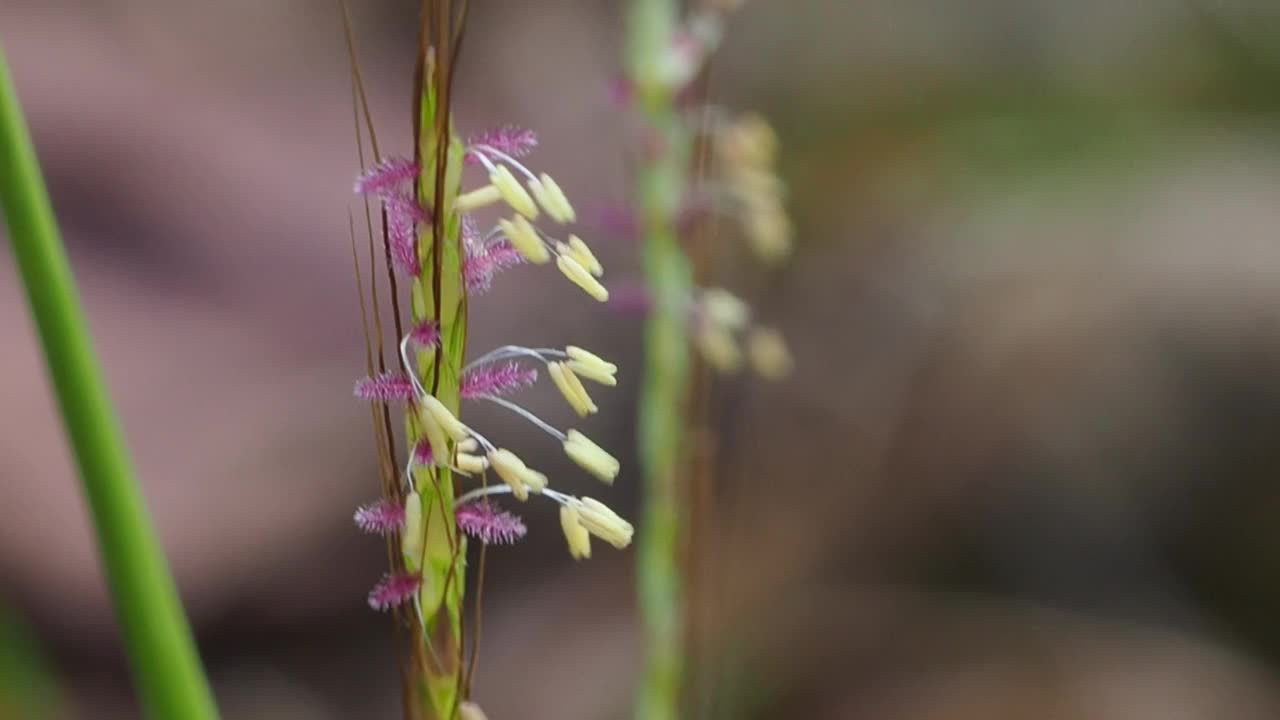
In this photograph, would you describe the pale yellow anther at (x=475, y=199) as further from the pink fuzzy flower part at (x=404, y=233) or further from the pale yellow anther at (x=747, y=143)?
the pale yellow anther at (x=747, y=143)

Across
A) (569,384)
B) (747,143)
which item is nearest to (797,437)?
(747,143)

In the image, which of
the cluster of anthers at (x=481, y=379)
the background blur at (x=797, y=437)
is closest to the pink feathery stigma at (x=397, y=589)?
A: the cluster of anthers at (x=481, y=379)

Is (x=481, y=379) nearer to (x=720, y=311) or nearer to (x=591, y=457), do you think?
(x=591, y=457)

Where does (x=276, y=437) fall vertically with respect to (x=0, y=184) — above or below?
below

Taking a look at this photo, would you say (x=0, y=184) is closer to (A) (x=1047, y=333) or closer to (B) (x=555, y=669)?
(B) (x=555, y=669)

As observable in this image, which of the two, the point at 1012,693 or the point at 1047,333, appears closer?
the point at 1012,693

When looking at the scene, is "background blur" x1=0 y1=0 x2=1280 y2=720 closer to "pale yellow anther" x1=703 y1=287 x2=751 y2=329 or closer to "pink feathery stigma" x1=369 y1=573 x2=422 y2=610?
"pale yellow anther" x1=703 y1=287 x2=751 y2=329

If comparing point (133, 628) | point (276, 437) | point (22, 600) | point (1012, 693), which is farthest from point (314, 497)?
point (133, 628)

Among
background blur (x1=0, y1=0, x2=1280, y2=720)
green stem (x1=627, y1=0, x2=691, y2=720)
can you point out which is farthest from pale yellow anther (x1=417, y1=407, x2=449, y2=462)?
background blur (x1=0, y1=0, x2=1280, y2=720)
